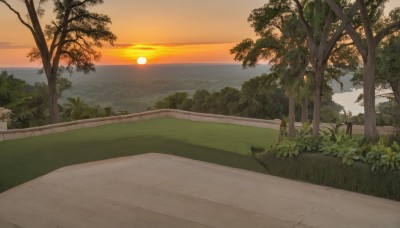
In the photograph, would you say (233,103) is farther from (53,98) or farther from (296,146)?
(296,146)

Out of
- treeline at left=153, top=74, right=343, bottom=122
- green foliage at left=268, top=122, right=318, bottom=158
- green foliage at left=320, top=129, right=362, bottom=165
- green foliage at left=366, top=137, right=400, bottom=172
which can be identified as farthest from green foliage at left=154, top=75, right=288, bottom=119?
green foliage at left=366, top=137, right=400, bottom=172

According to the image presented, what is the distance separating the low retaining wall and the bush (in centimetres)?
495

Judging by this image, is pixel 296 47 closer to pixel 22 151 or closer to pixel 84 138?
pixel 84 138

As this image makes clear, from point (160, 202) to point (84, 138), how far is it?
794 centimetres

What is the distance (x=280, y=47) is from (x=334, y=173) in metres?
9.02

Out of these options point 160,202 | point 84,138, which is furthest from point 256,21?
point 160,202

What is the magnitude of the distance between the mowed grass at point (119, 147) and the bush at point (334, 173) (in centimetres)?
74

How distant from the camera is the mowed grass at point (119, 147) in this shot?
1119 cm

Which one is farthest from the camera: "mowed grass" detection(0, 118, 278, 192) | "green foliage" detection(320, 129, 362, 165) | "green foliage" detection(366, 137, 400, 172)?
"green foliage" detection(320, 129, 362, 165)

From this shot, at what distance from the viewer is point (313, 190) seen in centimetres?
1005

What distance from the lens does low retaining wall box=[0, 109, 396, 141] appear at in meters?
15.9

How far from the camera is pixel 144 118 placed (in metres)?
22.1

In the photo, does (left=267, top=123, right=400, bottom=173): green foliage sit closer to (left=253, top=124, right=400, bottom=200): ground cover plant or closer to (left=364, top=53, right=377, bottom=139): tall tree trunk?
(left=253, top=124, right=400, bottom=200): ground cover plant

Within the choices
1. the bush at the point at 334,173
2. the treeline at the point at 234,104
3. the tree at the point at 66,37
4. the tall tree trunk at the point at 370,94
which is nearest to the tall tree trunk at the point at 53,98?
the tree at the point at 66,37
